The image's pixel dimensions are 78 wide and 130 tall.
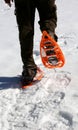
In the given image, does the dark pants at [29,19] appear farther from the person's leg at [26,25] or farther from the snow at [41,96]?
the snow at [41,96]

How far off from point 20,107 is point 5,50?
2222 mm

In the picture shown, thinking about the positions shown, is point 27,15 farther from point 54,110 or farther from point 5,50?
point 5,50

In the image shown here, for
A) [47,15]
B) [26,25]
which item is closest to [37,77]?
[26,25]

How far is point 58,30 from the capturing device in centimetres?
661

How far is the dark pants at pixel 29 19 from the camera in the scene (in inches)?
164

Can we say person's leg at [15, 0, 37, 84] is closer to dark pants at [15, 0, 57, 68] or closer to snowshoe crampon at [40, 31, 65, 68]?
dark pants at [15, 0, 57, 68]

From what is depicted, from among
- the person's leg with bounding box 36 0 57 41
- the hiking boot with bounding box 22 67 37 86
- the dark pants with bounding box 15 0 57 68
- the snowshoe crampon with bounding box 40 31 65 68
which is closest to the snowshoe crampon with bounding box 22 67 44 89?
the hiking boot with bounding box 22 67 37 86

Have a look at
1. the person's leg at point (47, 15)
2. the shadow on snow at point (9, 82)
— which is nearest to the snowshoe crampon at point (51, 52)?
the person's leg at point (47, 15)

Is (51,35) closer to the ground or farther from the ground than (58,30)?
farther from the ground

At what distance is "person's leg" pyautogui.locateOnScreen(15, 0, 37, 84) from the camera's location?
418 centimetres

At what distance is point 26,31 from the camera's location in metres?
4.23

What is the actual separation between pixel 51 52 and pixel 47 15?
0.53 m

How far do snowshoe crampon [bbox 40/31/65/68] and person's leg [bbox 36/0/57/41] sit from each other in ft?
0.47

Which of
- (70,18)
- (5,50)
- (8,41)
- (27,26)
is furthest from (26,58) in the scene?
(70,18)
